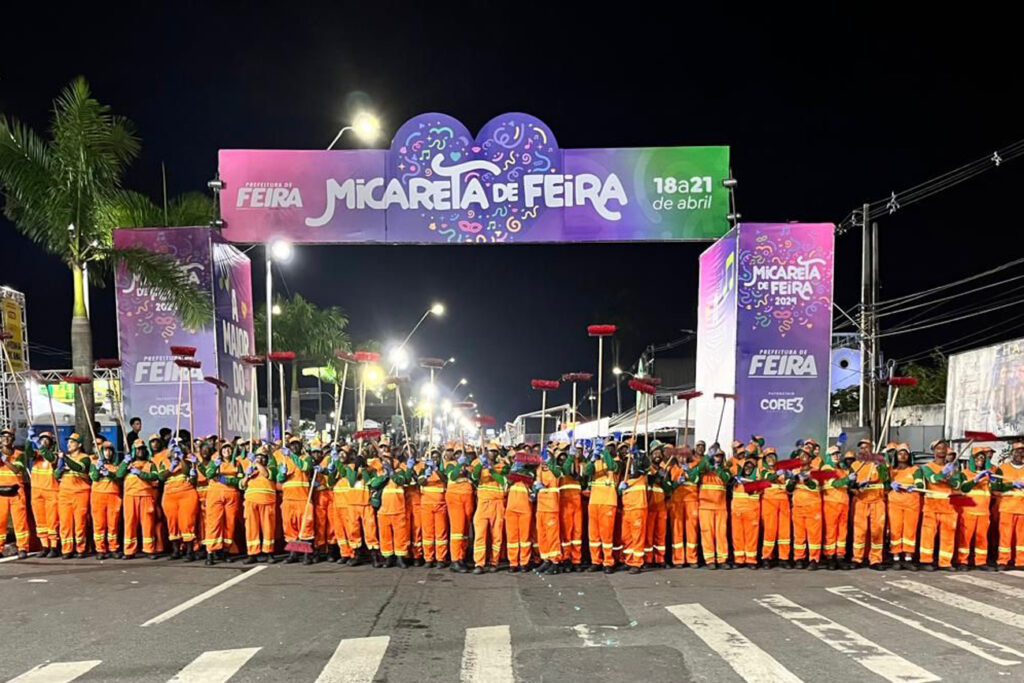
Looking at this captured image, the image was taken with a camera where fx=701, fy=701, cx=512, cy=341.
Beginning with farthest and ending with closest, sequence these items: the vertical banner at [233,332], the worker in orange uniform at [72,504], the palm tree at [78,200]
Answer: the vertical banner at [233,332], the palm tree at [78,200], the worker in orange uniform at [72,504]

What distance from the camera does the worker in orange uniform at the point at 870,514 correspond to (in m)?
9.30

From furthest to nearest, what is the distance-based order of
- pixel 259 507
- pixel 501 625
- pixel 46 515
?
pixel 46 515 < pixel 259 507 < pixel 501 625

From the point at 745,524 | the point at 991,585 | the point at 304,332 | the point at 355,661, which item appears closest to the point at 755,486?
the point at 745,524

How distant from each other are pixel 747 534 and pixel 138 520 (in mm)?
8362

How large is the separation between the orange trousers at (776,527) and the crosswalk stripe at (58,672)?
302 inches

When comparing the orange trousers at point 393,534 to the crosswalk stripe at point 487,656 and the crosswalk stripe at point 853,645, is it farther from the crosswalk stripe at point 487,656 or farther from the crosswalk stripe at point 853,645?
the crosswalk stripe at point 853,645

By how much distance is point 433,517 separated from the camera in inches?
Result: 370

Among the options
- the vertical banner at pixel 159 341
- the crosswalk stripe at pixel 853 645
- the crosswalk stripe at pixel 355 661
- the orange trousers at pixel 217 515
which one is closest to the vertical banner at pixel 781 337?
the crosswalk stripe at pixel 853 645

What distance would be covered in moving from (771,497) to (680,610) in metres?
2.96

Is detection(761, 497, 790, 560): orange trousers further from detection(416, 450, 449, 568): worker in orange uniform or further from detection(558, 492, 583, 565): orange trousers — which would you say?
detection(416, 450, 449, 568): worker in orange uniform

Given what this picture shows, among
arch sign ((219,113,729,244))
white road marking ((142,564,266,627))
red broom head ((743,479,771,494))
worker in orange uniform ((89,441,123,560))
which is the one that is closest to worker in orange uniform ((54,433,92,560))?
worker in orange uniform ((89,441,123,560))

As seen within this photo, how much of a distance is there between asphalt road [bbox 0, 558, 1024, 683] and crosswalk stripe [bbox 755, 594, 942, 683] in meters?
0.02

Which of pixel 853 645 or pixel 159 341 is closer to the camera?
pixel 853 645

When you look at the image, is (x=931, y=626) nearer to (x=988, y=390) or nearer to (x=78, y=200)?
(x=78, y=200)
